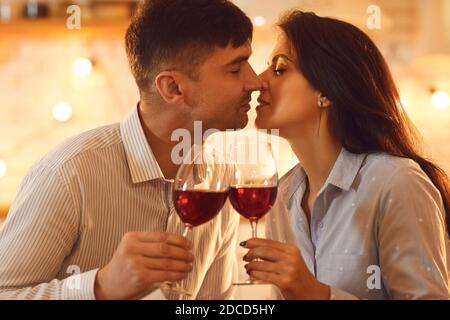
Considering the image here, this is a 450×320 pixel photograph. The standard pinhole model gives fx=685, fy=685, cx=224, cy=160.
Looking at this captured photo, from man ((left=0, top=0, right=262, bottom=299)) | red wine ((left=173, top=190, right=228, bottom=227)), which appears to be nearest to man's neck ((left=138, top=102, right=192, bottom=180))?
man ((left=0, top=0, right=262, bottom=299))

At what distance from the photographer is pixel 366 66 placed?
175 centimetres

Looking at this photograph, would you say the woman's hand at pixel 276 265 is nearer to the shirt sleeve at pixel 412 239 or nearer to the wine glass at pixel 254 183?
the wine glass at pixel 254 183

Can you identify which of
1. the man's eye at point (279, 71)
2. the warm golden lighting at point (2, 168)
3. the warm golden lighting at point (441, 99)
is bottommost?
the man's eye at point (279, 71)

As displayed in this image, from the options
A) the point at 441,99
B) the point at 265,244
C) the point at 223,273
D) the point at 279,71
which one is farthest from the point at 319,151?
the point at 441,99

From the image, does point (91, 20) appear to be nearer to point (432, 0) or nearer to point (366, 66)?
point (432, 0)

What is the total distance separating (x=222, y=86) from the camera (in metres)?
1.78

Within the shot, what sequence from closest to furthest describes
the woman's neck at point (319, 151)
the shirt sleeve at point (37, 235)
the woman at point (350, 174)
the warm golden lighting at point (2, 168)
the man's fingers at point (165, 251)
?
the man's fingers at point (165, 251), the shirt sleeve at point (37, 235), the woman at point (350, 174), the woman's neck at point (319, 151), the warm golden lighting at point (2, 168)

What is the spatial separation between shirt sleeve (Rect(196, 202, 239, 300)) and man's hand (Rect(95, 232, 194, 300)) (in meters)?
0.66

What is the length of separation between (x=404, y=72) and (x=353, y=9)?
67 centimetres

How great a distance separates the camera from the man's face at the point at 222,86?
5.79ft

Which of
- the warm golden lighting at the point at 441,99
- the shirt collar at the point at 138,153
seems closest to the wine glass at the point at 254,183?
the shirt collar at the point at 138,153

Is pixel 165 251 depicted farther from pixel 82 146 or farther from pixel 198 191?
pixel 82 146

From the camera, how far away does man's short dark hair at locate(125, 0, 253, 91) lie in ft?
5.63

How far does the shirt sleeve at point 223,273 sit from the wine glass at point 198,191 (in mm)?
585
